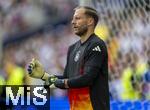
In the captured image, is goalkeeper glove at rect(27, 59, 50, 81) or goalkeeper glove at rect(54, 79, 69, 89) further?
goalkeeper glove at rect(27, 59, 50, 81)

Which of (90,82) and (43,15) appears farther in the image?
(43,15)

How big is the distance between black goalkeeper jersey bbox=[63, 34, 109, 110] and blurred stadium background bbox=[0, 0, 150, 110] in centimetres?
142

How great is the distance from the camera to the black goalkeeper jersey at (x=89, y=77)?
3.64 metres

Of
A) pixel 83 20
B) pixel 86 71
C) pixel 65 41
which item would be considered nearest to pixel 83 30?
pixel 83 20

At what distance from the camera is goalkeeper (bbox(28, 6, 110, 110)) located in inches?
144

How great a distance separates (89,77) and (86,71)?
4 cm

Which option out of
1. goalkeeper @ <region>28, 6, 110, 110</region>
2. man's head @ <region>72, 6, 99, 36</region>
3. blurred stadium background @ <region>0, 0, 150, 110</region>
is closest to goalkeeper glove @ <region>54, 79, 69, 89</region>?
goalkeeper @ <region>28, 6, 110, 110</region>

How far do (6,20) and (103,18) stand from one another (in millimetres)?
2735

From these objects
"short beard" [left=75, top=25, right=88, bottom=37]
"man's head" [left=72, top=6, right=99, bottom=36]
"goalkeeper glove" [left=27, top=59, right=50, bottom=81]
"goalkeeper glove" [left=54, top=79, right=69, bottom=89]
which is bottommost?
"goalkeeper glove" [left=54, top=79, right=69, bottom=89]

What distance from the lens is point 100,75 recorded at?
12.2 feet

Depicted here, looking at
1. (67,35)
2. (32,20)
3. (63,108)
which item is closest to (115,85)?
(67,35)

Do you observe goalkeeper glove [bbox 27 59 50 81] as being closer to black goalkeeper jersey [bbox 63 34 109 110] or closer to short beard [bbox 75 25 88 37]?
black goalkeeper jersey [bbox 63 34 109 110]

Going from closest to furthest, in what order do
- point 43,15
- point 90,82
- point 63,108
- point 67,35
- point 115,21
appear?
point 90,82, point 63,108, point 115,21, point 67,35, point 43,15

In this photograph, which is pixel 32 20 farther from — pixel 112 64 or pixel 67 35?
pixel 112 64
